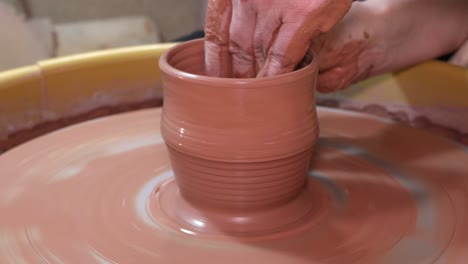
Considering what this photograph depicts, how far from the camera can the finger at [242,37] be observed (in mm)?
904

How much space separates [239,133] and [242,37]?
0.74 ft

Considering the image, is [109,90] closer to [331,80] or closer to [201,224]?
[331,80]

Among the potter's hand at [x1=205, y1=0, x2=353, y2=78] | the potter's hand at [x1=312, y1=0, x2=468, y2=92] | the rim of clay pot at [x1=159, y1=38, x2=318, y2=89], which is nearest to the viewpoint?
the rim of clay pot at [x1=159, y1=38, x2=318, y2=89]

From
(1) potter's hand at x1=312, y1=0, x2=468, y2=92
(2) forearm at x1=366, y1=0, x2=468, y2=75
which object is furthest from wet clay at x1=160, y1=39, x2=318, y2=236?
(2) forearm at x1=366, y1=0, x2=468, y2=75

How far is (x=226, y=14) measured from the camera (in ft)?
3.01

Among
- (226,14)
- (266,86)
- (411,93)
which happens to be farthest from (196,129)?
(411,93)

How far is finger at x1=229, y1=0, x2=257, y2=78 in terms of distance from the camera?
2.97 feet

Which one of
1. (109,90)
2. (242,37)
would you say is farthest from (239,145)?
(109,90)

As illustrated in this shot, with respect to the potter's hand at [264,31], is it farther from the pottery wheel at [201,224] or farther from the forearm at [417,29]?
the forearm at [417,29]

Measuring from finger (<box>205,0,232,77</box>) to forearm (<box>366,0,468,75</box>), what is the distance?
451 millimetres

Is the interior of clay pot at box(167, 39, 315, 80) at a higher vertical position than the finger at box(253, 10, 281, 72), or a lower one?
lower

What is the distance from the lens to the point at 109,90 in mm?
1444

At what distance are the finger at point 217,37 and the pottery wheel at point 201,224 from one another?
224mm

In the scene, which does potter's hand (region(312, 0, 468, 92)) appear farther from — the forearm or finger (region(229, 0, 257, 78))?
finger (region(229, 0, 257, 78))
